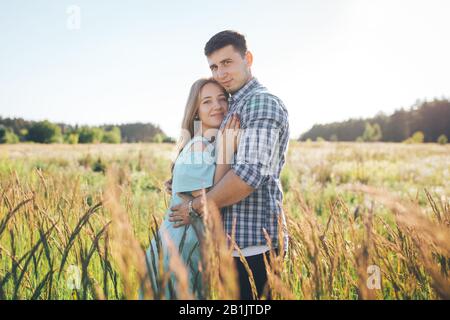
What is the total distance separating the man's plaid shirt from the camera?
6.56ft

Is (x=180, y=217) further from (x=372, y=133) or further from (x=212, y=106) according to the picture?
(x=372, y=133)

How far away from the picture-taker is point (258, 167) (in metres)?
2.00

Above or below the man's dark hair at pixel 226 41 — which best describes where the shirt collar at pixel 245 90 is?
below

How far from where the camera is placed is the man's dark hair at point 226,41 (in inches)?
101

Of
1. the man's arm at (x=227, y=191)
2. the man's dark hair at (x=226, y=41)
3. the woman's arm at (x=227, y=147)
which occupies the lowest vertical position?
the man's arm at (x=227, y=191)

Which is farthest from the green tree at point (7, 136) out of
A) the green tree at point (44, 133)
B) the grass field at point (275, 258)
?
the grass field at point (275, 258)

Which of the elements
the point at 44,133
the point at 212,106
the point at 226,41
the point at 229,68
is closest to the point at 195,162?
the point at 212,106

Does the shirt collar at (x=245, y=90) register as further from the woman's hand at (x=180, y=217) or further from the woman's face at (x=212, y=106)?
the woman's hand at (x=180, y=217)

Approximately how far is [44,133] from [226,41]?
302 ft

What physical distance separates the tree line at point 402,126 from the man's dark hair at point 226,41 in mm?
62942

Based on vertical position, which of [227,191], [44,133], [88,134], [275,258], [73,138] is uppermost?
[44,133]

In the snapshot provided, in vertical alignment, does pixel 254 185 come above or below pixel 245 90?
below
